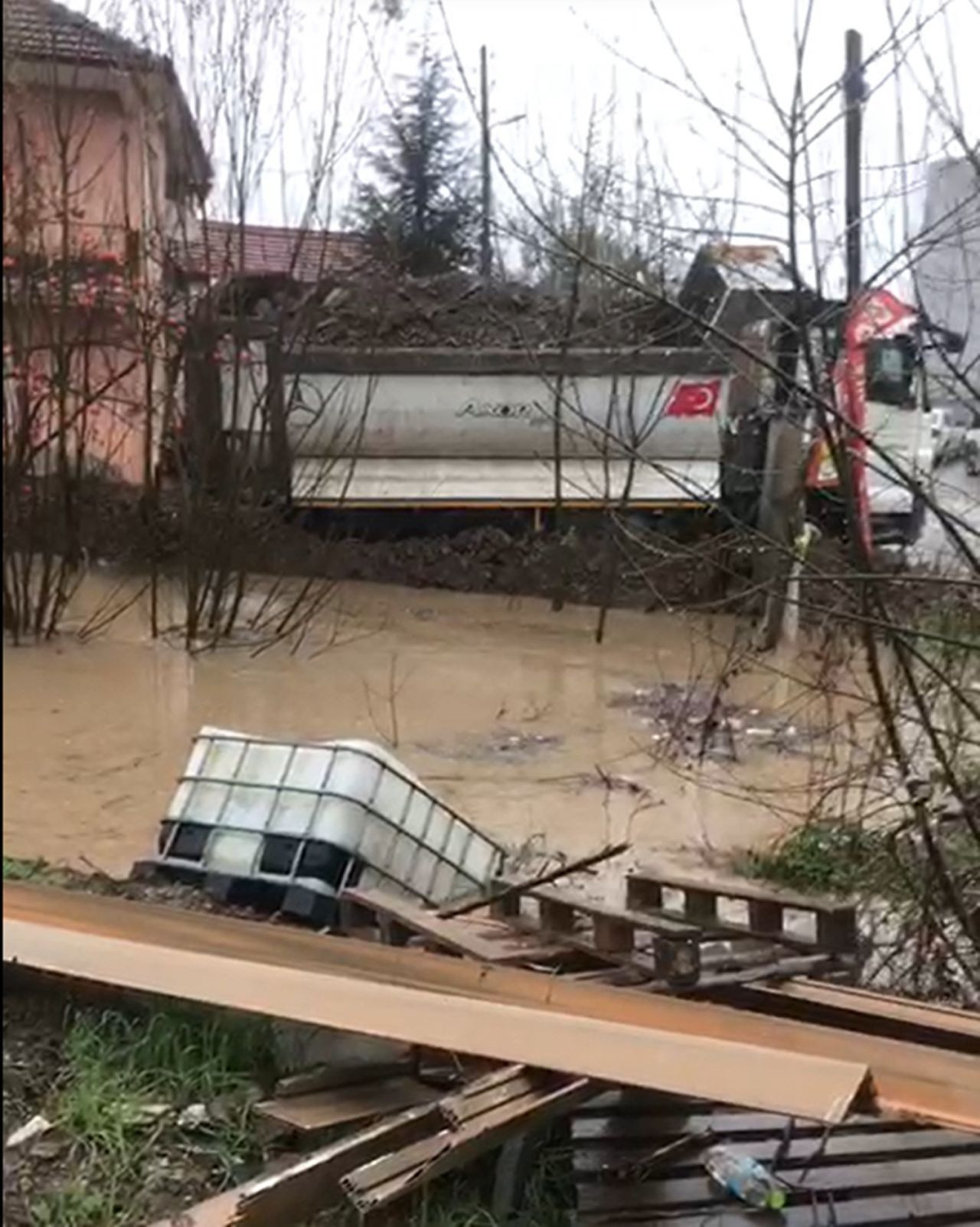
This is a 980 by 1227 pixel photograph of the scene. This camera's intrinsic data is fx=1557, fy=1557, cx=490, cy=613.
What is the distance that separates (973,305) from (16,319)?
2202 mm

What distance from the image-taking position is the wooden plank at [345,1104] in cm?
198

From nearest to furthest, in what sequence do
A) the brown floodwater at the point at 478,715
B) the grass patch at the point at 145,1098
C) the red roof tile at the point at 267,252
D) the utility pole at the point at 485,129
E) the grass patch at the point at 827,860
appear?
1. the grass patch at the point at 145,1098
2. the grass patch at the point at 827,860
3. the utility pole at the point at 485,129
4. the brown floodwater at the point at 478,715
5. the red roof tile at the point at 267,252

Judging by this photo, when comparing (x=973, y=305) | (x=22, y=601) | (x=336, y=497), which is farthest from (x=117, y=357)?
(x=336, y=497)

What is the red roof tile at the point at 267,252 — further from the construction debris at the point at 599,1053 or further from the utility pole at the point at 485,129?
the construction debris at the point at 599,1053

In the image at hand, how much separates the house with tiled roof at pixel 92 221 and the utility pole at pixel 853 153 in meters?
1.31

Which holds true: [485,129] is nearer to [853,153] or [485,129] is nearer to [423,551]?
[853,153]

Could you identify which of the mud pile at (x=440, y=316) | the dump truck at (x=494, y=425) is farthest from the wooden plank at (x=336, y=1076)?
the mud pile at (x=440, y=316)

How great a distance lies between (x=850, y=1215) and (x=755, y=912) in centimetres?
73

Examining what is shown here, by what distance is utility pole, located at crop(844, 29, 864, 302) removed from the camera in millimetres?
2695

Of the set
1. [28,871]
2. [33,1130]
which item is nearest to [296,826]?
[33,1130]

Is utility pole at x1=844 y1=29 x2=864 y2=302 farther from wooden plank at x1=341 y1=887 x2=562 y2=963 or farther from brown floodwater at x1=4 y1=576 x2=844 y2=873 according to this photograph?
brown floodwater at x1=4 y1=576 x2=844 y2=873

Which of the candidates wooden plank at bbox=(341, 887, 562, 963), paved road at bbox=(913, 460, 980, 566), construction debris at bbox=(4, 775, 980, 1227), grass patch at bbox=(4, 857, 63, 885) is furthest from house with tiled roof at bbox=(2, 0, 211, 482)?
paved road at bbox=(913, 460, 980, 566)

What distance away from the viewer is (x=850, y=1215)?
1929mm

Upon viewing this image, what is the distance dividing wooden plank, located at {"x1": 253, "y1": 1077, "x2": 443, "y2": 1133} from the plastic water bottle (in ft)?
1.20
